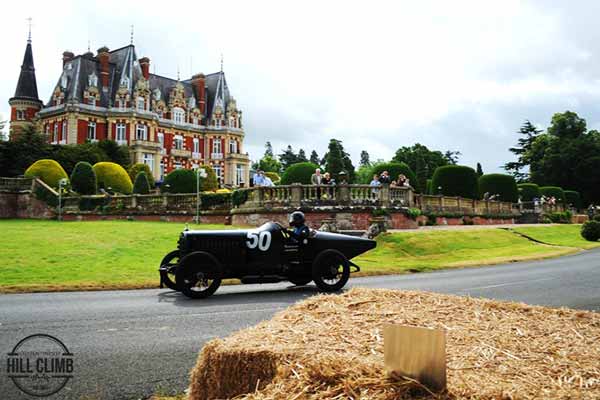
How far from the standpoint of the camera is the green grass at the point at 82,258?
484 inches

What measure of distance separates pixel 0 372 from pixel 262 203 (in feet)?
69.9

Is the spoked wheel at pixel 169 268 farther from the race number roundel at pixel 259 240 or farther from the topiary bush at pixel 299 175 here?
the topiary bush at pixel 299 175

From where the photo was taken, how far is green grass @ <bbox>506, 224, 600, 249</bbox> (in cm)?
2836

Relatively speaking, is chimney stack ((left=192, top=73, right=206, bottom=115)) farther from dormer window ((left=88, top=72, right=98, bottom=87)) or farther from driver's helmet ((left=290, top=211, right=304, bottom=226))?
driver's helmet ((left=290, top=211, right=304, bottom=226))

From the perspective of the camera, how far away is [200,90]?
87062 millimetres

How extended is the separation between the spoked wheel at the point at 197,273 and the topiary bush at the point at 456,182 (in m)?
30.5

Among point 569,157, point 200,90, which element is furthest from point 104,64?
point 569,157

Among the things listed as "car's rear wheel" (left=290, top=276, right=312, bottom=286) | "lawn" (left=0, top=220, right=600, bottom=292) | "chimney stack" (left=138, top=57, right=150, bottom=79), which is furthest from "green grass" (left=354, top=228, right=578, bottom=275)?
"chimney stack" (left=138, top=57, right=150, bottom=79)

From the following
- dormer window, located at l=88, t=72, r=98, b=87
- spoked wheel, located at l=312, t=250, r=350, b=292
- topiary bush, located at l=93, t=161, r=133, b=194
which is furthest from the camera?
dormer window, located at l=88, t=72, r=98, b=87

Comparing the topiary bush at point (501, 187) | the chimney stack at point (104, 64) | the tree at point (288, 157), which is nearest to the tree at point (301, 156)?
the tree at point (288, 157)

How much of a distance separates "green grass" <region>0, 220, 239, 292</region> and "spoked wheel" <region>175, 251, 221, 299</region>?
8.92ft

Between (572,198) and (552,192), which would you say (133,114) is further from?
(572,198)

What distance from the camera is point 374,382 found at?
2.08 meters

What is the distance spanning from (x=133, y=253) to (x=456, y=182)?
27831mm
